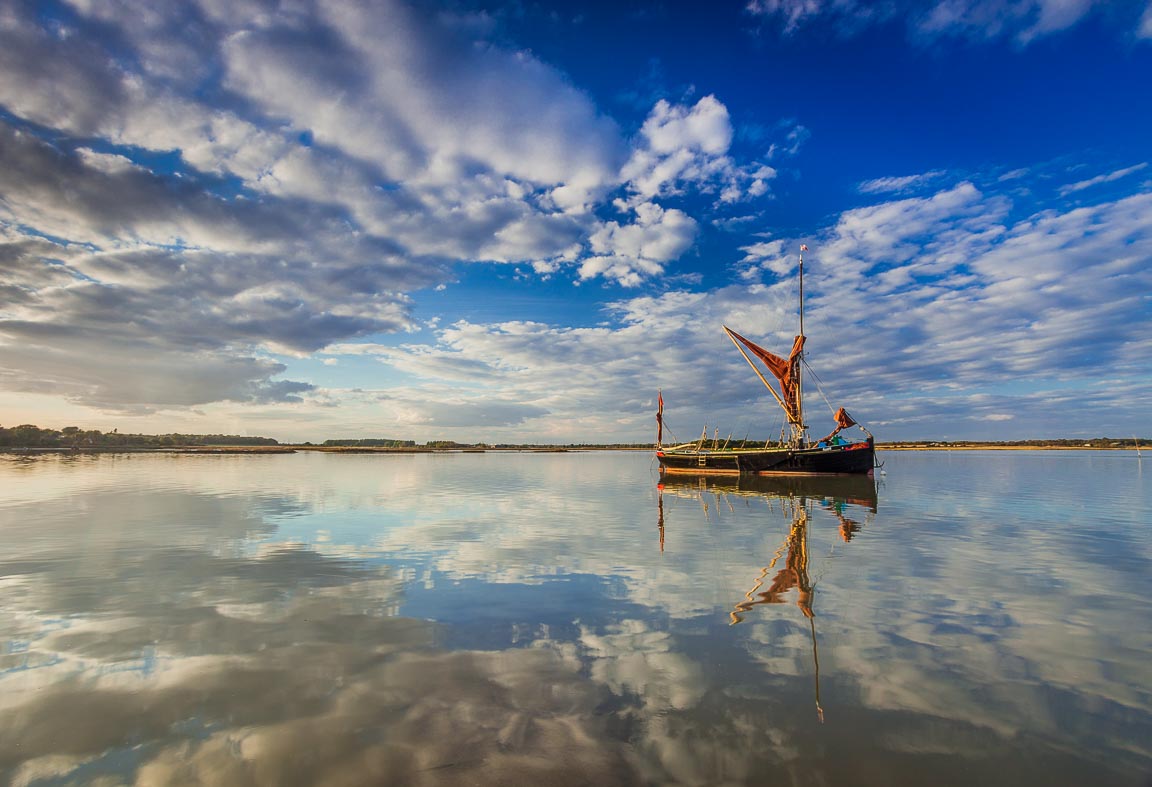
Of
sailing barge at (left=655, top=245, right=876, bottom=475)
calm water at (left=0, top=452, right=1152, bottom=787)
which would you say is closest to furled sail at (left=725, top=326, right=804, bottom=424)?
sailing barge at (left=655, top=245, right=876, bottom=475)

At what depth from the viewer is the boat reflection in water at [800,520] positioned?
11602 mm

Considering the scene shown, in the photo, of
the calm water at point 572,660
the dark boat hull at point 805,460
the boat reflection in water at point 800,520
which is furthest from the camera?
the dark boat hull at point 805,460

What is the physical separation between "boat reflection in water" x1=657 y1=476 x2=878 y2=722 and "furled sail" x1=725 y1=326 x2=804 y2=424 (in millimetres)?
12176

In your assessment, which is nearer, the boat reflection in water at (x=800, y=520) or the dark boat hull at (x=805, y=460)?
the boat reflection in water at (x=800, y=520)

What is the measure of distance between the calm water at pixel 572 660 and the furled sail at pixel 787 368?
154 feet

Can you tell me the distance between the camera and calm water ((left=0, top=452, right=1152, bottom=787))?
18.8ft

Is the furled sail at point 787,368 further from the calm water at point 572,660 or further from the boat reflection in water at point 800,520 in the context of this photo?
the calm water at point 572,660

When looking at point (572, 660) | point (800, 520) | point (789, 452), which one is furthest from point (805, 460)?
point (572, 660)

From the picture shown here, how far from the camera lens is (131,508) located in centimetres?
2753

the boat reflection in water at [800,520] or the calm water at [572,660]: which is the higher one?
the boat reflection in water at [800,520]

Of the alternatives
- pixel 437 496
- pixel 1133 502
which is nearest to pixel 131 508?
pixel 437 496

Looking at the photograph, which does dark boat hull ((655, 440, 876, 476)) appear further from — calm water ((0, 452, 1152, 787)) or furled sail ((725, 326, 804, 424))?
calm water ((0, 452, 1152, 787))

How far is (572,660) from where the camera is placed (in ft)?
28.0

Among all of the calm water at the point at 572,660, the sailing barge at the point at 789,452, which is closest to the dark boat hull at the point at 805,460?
the sailing barge at the point at 789,452
